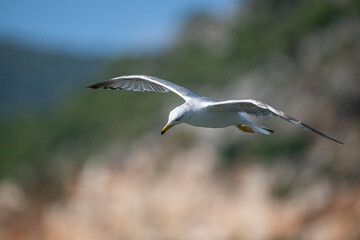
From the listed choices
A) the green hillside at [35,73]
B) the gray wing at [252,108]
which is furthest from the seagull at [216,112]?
the green hillside at [35,73]

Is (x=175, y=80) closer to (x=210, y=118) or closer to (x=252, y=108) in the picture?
(x=210, y=118)

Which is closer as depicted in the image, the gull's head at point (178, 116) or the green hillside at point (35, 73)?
the gull's head at point (178, 116)

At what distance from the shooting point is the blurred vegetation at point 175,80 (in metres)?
36.5

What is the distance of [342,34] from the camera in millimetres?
33750

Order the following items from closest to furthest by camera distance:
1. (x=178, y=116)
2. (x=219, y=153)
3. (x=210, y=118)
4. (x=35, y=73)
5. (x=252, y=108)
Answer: (x=178, y=116) < (x=252, y=108) < (x=210, y=118) < (x=219, y=153) < (x=35, y=73)

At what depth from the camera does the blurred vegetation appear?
120 ft

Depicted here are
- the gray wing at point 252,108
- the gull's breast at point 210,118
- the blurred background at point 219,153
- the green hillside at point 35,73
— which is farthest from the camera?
the green hillside at point 35,73

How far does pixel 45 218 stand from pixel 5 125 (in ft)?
84.6

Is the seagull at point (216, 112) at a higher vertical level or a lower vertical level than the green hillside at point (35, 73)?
lower

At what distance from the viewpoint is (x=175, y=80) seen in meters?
41.8

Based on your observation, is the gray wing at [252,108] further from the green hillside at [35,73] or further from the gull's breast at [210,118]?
the green hillside at [35,73]

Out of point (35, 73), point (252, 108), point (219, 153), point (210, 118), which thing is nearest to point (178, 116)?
point (210, 118)

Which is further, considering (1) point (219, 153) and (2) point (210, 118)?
(1) point (219, 153)

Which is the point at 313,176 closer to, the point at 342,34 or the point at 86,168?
the point at 342,34
